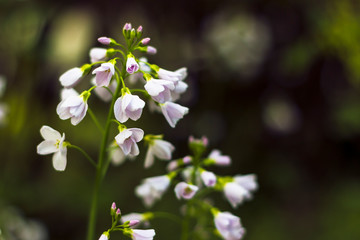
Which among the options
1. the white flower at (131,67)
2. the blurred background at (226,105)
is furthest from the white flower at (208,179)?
the blurred background at (226,105)

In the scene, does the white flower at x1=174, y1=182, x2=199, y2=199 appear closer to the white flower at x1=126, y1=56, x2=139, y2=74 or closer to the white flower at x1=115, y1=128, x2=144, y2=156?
the white flower at x1=115, y1=128, x2=144, y2=156

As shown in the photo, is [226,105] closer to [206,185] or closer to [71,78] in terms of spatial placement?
[206,185]

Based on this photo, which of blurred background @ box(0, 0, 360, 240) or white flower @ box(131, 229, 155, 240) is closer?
white flower @ box(131, 229, 155, 240)

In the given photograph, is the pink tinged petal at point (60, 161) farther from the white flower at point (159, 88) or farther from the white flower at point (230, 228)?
the white flower at point (230, 228)

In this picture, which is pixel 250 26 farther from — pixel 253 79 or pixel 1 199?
pixel 1 199

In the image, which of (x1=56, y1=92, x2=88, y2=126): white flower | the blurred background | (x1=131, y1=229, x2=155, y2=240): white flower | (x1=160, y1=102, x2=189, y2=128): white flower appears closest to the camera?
(x1=131, y1=229, x2=155, y2=240): white flower

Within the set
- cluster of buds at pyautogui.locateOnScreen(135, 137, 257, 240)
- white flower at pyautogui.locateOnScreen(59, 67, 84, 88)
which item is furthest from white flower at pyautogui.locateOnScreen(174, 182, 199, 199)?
white flower at pyautogui.locateOnScreen(59, 67, 84, 88)

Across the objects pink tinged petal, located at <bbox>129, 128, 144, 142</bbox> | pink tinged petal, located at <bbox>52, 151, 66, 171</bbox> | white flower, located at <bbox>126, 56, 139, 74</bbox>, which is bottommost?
pink tinged petal, located at <bbox>52, 151, 66, 171</bbox>
